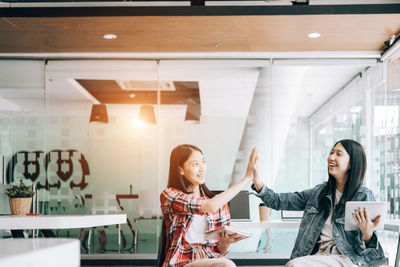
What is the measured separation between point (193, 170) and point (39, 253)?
2441 millimetres

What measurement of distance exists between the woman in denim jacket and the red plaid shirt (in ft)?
1.66

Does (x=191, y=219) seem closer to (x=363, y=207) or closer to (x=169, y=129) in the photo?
(x=363, y=207)

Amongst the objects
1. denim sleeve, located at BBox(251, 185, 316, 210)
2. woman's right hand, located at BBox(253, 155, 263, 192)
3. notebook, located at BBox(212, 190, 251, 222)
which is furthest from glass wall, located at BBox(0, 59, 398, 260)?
woman's right hand, located at BBox(253, 155, 263, 192)

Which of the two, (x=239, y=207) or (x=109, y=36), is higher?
(x=109, y=36)

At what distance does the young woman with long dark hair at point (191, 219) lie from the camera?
2.84m

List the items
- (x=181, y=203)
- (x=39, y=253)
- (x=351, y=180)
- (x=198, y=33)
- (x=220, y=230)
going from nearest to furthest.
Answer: (x=39, y=253) < (x=220, y=230) < (x=181, y=203) < (x=351, y=180) < (x=198, y=33)

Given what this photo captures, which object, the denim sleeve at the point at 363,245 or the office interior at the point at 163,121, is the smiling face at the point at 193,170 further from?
the office interior at the point at 163,121

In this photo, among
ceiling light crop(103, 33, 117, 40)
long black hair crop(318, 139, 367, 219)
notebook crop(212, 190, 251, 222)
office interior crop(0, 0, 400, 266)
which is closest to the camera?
long black hair crop(318, 139, 367, 219)

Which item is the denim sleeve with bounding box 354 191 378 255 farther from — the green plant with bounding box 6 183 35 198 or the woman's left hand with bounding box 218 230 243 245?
the green plant with bounding box 6 183 35 198

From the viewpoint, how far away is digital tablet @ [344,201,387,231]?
306 centimetres

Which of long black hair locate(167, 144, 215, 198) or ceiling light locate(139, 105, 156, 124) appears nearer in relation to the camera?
long black hair locate(167, 144, 215, 198)

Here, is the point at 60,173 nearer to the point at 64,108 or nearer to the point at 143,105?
the point at 64,108

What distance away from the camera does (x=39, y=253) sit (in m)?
0.64

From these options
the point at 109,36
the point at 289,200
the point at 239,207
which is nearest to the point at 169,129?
the point at 109,36
